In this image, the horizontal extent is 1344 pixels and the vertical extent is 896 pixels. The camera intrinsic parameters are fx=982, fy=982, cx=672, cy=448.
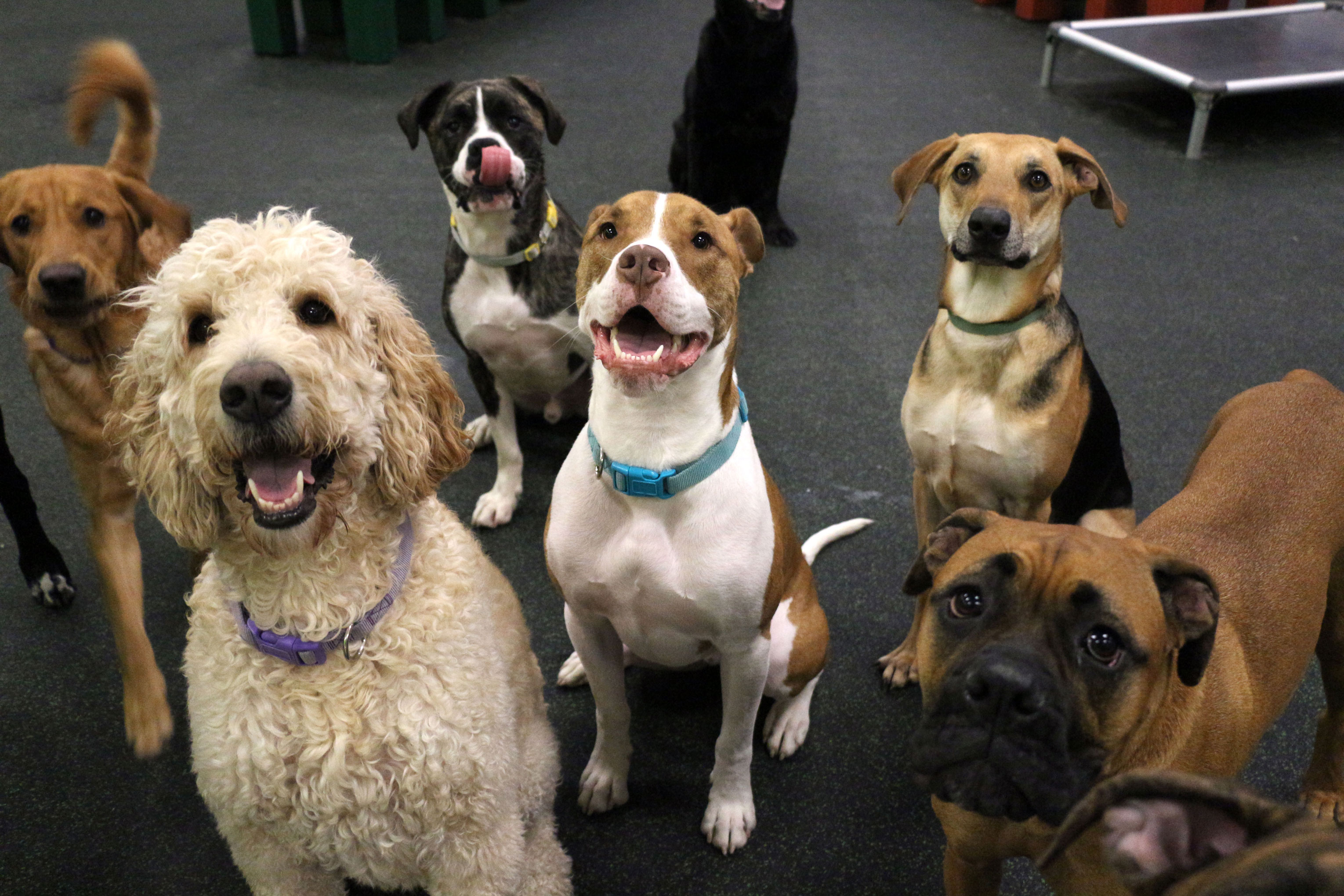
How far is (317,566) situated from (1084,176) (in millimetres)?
1914

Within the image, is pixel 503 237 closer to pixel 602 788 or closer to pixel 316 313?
pixel 316 313

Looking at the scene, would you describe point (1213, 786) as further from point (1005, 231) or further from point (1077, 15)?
point (1077, 15)

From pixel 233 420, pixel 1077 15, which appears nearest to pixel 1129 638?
pixel 233 420

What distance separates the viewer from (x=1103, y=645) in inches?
54.7

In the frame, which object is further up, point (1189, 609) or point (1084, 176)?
point (1084, 176)

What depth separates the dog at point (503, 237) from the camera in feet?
8.77

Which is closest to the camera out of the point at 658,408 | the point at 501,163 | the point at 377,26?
the point at 658,408

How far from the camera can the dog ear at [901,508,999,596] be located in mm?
1619

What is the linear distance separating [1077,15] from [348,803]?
7.75 meters

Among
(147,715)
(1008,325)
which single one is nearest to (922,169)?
(1008,325)

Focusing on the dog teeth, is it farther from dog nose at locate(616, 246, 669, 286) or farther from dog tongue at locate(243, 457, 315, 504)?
dog nose at locate(616, 246, 669, 286)

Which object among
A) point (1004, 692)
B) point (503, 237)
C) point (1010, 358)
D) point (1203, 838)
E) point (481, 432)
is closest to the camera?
point (1203, 838)

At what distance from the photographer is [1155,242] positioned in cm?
452

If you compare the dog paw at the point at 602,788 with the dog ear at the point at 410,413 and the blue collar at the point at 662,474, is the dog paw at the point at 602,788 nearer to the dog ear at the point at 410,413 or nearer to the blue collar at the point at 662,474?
the blue collar at the point at 662,474
